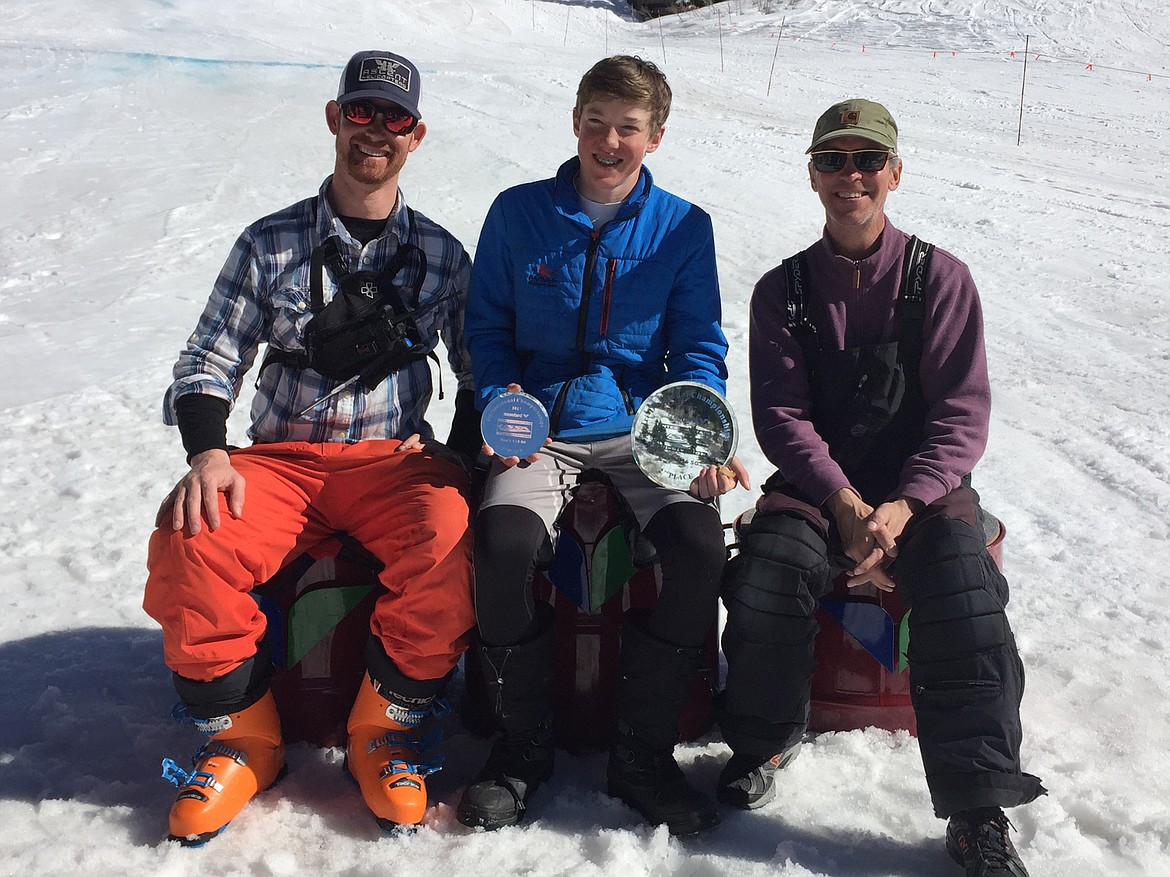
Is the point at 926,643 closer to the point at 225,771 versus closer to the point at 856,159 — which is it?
the point at 856,159

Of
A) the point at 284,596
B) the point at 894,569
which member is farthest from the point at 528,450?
the point at 894,569

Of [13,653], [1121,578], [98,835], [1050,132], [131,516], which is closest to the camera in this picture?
[98,835]

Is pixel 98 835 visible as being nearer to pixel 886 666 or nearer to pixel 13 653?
pixel 13 653

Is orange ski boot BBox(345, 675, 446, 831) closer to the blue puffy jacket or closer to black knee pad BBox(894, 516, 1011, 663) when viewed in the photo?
the blue puffy jacket

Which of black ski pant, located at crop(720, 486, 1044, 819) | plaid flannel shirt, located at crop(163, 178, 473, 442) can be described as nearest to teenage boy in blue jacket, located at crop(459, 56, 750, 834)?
black ski pant, located at crop(720, 486, 1044, 819)

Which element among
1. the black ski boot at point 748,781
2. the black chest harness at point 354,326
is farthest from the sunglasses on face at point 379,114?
the black ski boot at point 748,781

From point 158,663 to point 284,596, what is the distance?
0.73m

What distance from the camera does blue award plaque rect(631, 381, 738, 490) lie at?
7.95 ft

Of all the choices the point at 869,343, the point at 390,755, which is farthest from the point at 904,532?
the point at 390,755

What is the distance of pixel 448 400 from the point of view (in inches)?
209

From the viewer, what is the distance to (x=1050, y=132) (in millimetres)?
12711

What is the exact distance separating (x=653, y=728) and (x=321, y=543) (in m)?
0.97

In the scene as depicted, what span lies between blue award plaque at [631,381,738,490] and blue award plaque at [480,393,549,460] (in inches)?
9.8

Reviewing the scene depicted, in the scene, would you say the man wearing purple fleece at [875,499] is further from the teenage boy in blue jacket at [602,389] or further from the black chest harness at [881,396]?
the teenage boy in blue jacket at [602,389]
